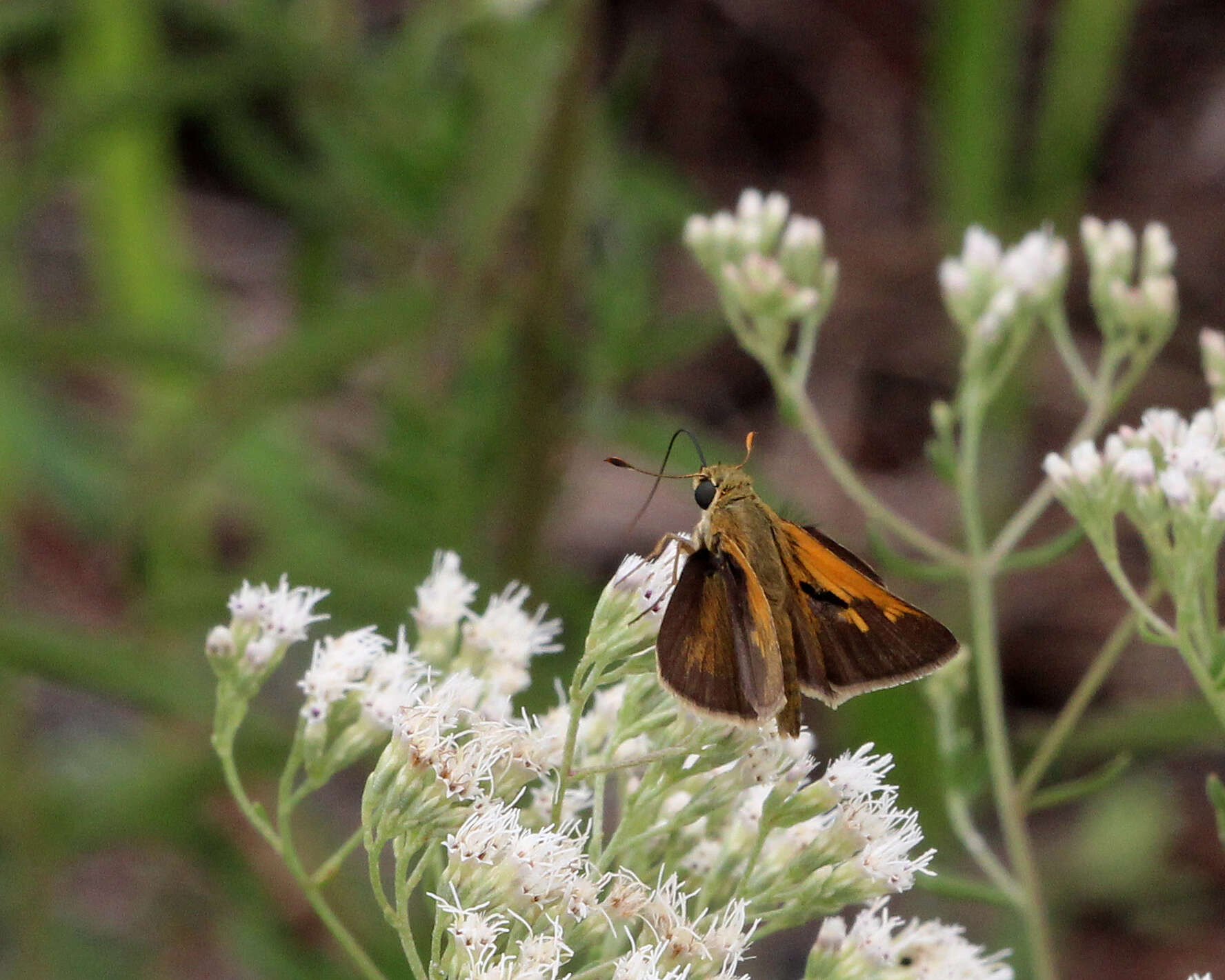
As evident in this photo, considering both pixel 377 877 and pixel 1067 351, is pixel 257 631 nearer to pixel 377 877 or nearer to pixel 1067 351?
pixel 377 877

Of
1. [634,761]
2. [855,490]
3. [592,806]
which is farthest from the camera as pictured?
[855,490]

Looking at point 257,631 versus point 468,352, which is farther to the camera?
point 468,352

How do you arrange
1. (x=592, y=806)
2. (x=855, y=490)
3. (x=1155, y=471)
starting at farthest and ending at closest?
(x=855, y=490), (x=1155, y=471), (x=592, y=806)

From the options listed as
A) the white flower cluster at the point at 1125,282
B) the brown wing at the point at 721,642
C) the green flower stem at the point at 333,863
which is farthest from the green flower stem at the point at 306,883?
the white flower cluster at the point at 1125,282

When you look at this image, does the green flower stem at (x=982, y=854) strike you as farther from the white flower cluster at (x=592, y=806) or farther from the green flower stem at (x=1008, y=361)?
the green flower stem at (x=1008, y=361)

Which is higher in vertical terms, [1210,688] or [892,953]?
[1210,688]

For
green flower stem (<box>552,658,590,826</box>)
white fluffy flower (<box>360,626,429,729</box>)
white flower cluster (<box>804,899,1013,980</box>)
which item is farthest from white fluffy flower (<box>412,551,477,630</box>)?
white flower cluster (<box>804,899,1013,980</box>)

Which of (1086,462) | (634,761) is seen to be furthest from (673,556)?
(1086,462)
